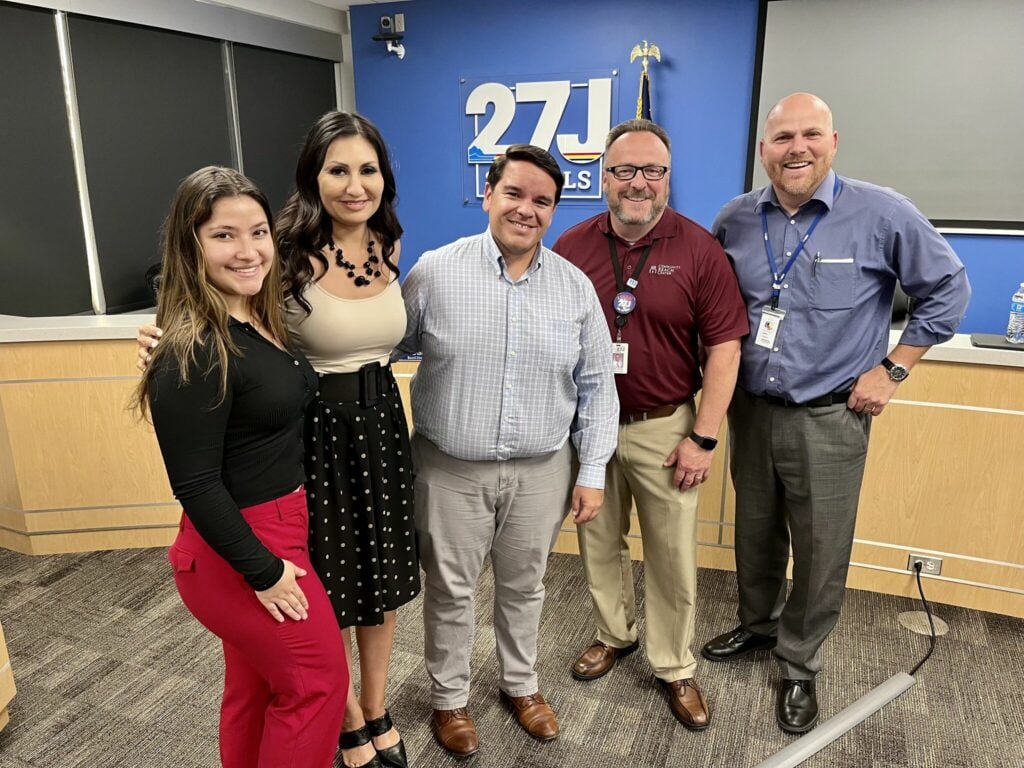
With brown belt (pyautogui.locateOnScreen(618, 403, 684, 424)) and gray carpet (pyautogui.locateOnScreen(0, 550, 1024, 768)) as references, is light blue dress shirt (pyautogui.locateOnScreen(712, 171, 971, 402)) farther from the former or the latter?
gray carpet (pyautogui.locateOnScreen(0, 550, 1024, 768))

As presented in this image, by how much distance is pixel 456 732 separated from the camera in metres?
1.98

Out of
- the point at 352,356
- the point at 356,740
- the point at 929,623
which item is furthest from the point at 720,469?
the point at 352,356

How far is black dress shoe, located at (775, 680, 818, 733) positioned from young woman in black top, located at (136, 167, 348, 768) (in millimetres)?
1272

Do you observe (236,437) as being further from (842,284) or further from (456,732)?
(842,284)

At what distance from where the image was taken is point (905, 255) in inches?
74.8

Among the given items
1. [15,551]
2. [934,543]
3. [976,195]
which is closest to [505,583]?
[934,543]

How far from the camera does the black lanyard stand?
1899mm

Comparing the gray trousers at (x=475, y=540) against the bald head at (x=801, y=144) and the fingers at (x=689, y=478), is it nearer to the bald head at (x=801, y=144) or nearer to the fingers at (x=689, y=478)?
the fingers at (x=689, y=478)

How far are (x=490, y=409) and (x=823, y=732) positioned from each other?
1.29 metres

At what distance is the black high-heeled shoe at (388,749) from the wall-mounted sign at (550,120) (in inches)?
151

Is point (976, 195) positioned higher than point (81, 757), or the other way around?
point (976, 195)

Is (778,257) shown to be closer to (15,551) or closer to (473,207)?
(15,551)

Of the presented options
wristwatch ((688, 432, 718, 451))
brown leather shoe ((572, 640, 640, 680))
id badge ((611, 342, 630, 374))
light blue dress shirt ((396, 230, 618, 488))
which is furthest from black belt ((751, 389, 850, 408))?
brown leather shoe ((572, 640, 640, 680))

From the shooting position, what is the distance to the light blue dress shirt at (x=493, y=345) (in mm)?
1690
